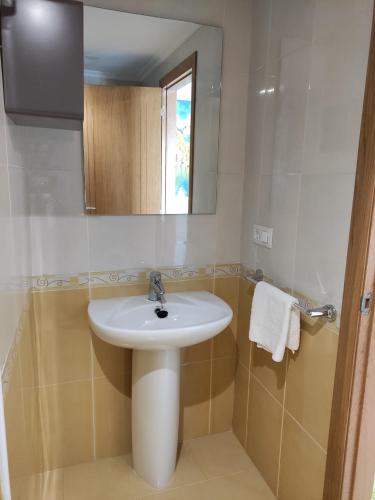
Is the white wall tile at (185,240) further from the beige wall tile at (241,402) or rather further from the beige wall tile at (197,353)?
the beige wall tile at (241,402)

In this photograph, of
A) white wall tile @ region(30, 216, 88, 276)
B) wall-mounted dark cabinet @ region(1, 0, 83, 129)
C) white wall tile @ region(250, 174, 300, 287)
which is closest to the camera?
wall-mounted dark cabinet @ region(1, 0, 83, 129)

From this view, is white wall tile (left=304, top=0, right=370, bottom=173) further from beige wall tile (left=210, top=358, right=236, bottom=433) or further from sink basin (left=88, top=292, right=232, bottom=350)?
beige wall tile (left=210, top=358, right=236, bottom=433)

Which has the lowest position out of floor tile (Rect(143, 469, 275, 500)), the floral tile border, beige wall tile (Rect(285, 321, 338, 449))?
floor tile (Rect(143, 469, 275, 500))

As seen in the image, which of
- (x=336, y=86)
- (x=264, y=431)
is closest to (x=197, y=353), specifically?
(x=264, y=431)

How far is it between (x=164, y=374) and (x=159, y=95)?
1.20m

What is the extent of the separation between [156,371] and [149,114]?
3.62ft

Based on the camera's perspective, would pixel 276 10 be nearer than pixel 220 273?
Yes

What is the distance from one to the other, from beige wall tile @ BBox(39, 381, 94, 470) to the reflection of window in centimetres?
95

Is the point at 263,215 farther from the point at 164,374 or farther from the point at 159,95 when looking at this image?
the point at 164,374

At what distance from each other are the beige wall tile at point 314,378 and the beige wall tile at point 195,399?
0.55 metres

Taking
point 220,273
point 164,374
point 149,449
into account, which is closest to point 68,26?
point 220,273

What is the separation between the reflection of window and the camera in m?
1.71

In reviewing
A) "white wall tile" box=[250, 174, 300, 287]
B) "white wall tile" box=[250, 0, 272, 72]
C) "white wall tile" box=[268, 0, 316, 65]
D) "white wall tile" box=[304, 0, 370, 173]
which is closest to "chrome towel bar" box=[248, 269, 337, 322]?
"white wall tile" box=[250, 174, 300, 287]

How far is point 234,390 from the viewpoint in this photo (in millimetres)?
2084
